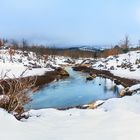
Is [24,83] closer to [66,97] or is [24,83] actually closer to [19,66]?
[66,97]

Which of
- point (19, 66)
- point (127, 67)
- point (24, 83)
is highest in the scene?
point (24, 83)

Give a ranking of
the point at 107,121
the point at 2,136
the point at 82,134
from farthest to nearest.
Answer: the point at 107,121 → the point at 82,134 → the point at 2,136

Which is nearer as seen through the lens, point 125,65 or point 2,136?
point 2,136

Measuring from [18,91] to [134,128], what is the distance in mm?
4629

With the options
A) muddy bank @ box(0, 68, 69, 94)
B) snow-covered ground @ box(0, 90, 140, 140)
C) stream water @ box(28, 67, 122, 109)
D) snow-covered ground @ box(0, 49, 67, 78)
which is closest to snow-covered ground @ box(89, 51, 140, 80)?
muddy bank @ box(0, 68, 69, 94)

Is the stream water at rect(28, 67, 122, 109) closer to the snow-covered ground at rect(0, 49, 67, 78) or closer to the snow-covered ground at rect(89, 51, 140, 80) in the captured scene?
the snow-covered ground at rect(0, 49, 67, 78)

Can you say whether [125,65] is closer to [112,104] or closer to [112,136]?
[112,104]

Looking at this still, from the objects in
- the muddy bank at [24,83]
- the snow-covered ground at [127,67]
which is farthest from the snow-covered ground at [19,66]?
the snow-covered ground at [127,67]

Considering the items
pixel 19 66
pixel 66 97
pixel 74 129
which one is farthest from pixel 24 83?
pixel 19 66

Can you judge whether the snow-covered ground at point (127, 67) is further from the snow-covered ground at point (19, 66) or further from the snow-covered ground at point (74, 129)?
the snow-covered ground at point (74, 129)

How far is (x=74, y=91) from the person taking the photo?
39.4 m

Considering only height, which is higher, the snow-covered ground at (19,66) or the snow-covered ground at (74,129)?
the snow-covered ground at (74,129)

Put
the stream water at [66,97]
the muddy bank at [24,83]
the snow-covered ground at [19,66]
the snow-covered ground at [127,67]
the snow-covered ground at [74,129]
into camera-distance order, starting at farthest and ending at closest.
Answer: the snow-covered ground at [127,67], the snow-covered ground at [19,66], the stream water at [66,97], the muddy bank at [24,83], the snow-covered ground at [74,129]

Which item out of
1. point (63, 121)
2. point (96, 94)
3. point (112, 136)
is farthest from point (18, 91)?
point (96, 94)
